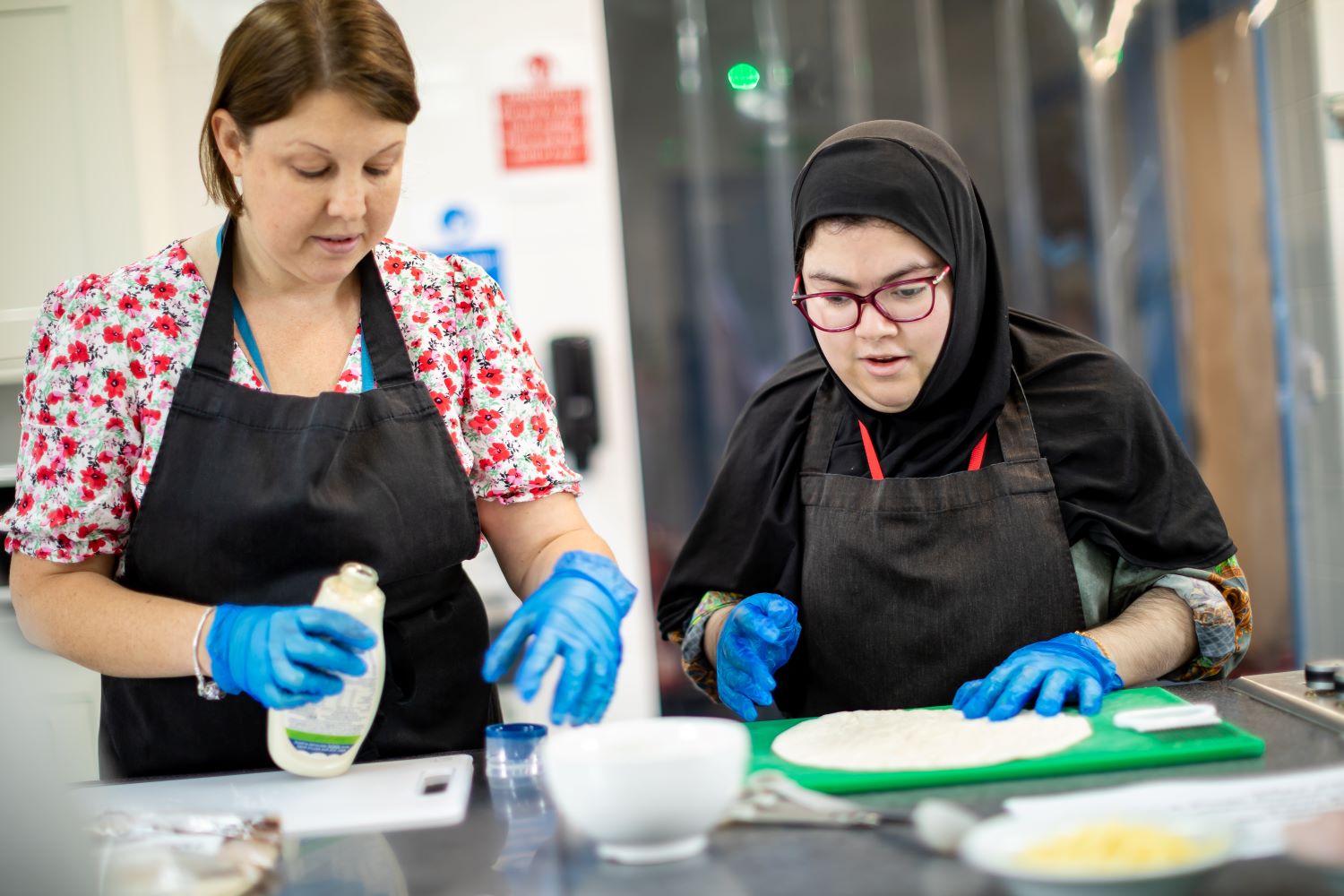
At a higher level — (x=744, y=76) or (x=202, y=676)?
(x=744, y=76)

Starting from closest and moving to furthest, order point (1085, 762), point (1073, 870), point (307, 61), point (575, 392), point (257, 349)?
point (1073, 870) → point (1085, 762) → point (307, 61) → point (257, 349) → point (575, 392)

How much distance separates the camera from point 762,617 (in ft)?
4.95

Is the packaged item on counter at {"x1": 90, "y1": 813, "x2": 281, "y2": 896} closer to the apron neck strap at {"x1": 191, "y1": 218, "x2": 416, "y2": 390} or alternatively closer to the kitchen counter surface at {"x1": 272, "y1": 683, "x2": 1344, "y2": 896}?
the kitchen counter surface at {"x1": 272, "y1": 683, "x2": 1344, "y2": 896}

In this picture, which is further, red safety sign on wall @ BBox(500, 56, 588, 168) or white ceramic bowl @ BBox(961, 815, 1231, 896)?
red safety sign on wall @ BBox(500, 56, 588, 168)

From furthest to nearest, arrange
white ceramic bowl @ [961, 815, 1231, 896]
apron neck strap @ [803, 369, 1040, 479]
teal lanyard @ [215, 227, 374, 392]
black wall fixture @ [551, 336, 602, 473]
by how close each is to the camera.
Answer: black wall fixture @ [551, 336, 602, 473] → apron neck strap @ [803, 369, 1040, 479] → teal lanyard @ [215, 227, 374, 392] → white ceramic bowl @ [961, 815, 1231, 896]

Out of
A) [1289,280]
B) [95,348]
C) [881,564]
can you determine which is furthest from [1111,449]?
[1289,280]

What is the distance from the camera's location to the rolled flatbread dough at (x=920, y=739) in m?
1.09

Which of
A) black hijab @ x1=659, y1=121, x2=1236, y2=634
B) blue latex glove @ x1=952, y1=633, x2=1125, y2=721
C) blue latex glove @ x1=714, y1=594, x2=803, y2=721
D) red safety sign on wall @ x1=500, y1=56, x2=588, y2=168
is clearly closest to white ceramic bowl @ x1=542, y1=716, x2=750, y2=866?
blue latex glove @ x1=952, y1=633, x2=1125, y2=721

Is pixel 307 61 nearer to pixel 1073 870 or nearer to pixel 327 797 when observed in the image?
pixel 327 797

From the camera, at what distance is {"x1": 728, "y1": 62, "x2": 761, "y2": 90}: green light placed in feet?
15.5

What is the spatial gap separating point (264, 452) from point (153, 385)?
160 mm

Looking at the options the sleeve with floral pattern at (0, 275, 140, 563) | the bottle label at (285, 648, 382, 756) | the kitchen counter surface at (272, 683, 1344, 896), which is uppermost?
the sleeve with floral pattern at (0, 275, 140, 563)

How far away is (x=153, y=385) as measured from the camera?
1359mm

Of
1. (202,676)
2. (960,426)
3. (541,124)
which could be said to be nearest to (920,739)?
(960,426)
